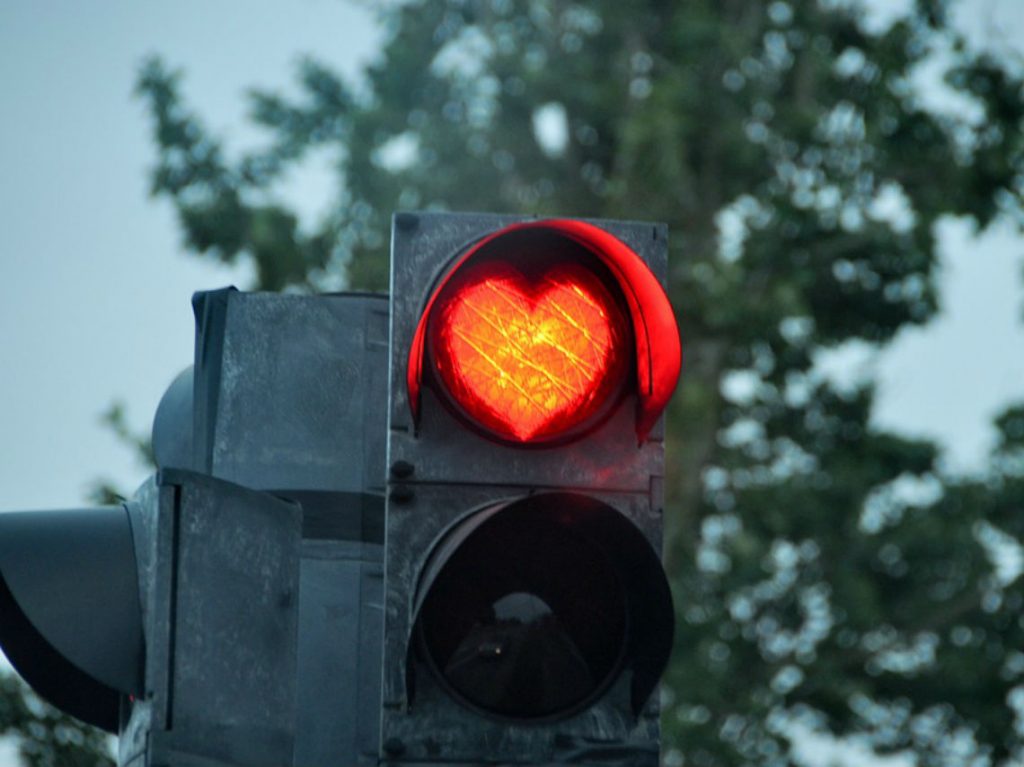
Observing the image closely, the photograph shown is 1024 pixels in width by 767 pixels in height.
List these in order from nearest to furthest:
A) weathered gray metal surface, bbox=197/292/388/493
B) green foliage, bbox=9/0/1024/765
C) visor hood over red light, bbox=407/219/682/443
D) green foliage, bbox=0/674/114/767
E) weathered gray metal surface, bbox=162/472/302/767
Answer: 1. weathered gray metal surface, bbox=162/472/302/767
2. visor hood over red light, bbox=407/219/682/443
3. weathered gray metal surface, bbox=197/292/388/493
4. green foliage, bbox=0/674/114/767
5. green foliage, bbox=9/0/1024/765

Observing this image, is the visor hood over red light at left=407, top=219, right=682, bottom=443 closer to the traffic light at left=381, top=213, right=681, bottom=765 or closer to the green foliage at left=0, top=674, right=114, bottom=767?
the traffic light at left=381, top=213, right=681, bottom=765

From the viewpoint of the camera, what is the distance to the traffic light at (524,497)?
9.41 ft

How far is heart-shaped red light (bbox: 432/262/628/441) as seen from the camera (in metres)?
2.98

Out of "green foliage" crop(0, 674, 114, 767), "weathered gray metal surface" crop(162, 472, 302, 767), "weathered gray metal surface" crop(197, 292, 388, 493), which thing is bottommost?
"green foliage" crop(0, 674, 114, 767)

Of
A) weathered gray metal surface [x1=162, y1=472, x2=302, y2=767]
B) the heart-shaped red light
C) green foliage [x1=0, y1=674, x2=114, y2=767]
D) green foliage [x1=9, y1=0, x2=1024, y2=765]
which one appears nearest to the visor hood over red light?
the heart-shaped red light

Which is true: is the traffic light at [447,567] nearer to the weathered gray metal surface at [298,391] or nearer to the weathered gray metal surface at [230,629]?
the weathered gray metal surface at [230,629]

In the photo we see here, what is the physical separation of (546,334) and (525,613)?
0.37 m

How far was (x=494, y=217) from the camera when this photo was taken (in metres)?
3.10

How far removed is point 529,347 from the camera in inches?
118

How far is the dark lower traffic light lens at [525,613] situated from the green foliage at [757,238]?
15114mm

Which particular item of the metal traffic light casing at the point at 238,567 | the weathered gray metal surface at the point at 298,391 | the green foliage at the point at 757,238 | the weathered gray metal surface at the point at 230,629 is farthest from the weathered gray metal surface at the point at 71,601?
the green foliage at the point at 757,238

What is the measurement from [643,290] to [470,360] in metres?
0.25

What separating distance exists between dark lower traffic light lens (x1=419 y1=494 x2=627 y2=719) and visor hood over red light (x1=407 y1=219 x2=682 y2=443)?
136 mm

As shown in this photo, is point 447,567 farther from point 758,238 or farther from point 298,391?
point 758,238
